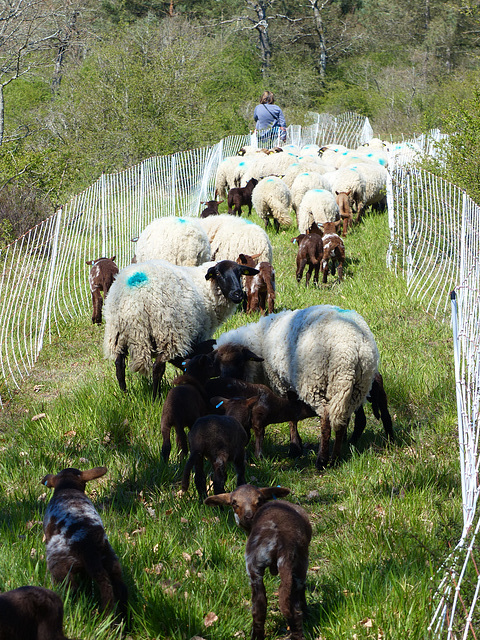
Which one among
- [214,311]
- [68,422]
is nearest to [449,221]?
[214,311]

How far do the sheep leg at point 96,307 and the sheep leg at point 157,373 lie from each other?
2.85 metres

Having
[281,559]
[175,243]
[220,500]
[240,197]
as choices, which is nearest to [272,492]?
[220,500]

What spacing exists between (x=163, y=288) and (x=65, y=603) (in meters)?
4.19

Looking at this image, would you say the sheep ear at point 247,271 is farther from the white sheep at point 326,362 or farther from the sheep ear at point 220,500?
the sheep ear at point 220,500

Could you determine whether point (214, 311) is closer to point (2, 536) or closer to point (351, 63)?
point (2, 536)

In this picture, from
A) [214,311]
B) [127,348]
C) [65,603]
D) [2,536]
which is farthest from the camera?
[214,311]

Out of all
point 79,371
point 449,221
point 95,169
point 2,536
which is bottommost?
point 2,536

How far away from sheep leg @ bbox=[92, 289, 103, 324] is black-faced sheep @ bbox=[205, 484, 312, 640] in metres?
6.32

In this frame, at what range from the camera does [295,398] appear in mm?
5871

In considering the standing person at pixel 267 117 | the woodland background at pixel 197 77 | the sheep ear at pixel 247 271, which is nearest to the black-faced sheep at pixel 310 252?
the sheep ear at pixel 247 271

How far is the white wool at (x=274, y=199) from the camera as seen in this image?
13.9 metres

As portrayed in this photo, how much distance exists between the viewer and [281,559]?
10.6 ft

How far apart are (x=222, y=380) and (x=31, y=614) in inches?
147

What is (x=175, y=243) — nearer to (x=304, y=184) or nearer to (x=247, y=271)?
(x=247, y=271)
